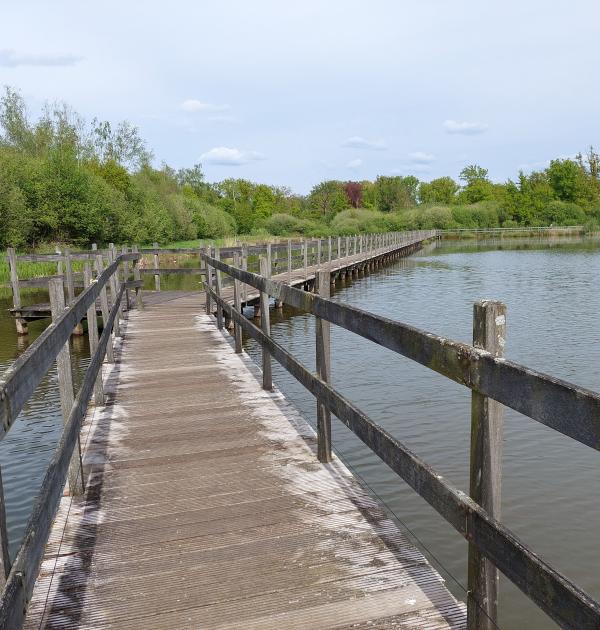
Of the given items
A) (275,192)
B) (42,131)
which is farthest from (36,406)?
(275,192)

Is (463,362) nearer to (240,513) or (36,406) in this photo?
(240,513)

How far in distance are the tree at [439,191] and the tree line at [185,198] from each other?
0.80 ft

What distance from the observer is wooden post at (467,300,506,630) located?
2.31 metres

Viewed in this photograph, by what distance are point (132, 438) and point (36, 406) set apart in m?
5.36

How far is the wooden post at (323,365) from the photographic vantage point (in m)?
4.32

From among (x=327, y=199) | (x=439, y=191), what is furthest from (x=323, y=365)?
(x=439, y=191)

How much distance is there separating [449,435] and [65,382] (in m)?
5.36

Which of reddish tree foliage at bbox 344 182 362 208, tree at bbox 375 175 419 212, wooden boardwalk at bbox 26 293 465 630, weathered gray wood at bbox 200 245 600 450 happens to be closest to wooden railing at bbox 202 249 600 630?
weathered gray wood at bbox 200 245 600 450

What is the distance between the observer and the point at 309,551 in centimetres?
328

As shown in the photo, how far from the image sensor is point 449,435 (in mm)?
8039

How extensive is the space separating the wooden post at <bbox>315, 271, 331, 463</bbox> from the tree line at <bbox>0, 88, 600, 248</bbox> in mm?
32318

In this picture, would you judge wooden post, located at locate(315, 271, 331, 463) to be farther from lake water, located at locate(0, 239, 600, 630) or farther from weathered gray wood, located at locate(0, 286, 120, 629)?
weathered gray wood, located at locate(0, 286, 120, 629)

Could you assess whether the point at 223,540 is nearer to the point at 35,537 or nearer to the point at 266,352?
the point at 35,537

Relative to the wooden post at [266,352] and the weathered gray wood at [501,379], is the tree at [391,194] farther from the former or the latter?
the weathered gray wood at [501,379]
